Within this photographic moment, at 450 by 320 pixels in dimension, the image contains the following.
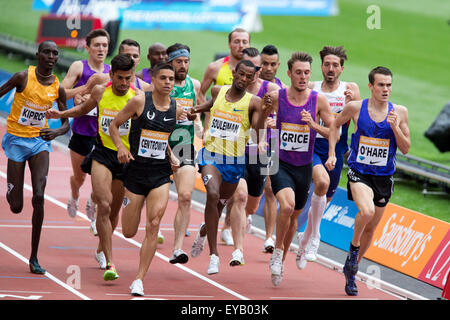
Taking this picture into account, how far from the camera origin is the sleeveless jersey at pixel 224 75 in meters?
13.6

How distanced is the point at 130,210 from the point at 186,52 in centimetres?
249

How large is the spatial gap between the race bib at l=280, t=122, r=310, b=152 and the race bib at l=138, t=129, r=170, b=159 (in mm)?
1643

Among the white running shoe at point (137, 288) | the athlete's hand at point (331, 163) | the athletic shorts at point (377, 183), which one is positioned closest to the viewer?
→ the white running shoe at point (137, 288)

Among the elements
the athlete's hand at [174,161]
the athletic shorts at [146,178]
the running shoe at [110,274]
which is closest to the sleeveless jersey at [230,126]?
the athlete's hand at [174,161]

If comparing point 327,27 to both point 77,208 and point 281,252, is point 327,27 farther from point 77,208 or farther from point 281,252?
point 281,252

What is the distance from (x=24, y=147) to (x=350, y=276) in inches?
169

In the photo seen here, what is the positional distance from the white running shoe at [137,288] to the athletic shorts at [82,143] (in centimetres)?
339

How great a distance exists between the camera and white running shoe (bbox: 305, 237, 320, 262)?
41.6ft

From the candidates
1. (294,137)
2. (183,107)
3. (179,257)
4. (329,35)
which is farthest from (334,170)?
(329,35)

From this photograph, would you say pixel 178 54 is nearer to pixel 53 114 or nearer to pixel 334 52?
pixel 53 114

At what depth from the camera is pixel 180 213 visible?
11.8m

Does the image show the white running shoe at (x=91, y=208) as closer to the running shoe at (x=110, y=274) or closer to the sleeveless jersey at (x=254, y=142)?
the sleeveless jersey at (x=254, y=142)

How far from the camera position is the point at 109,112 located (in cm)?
1144

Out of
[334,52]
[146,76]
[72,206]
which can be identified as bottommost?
[72,206]
